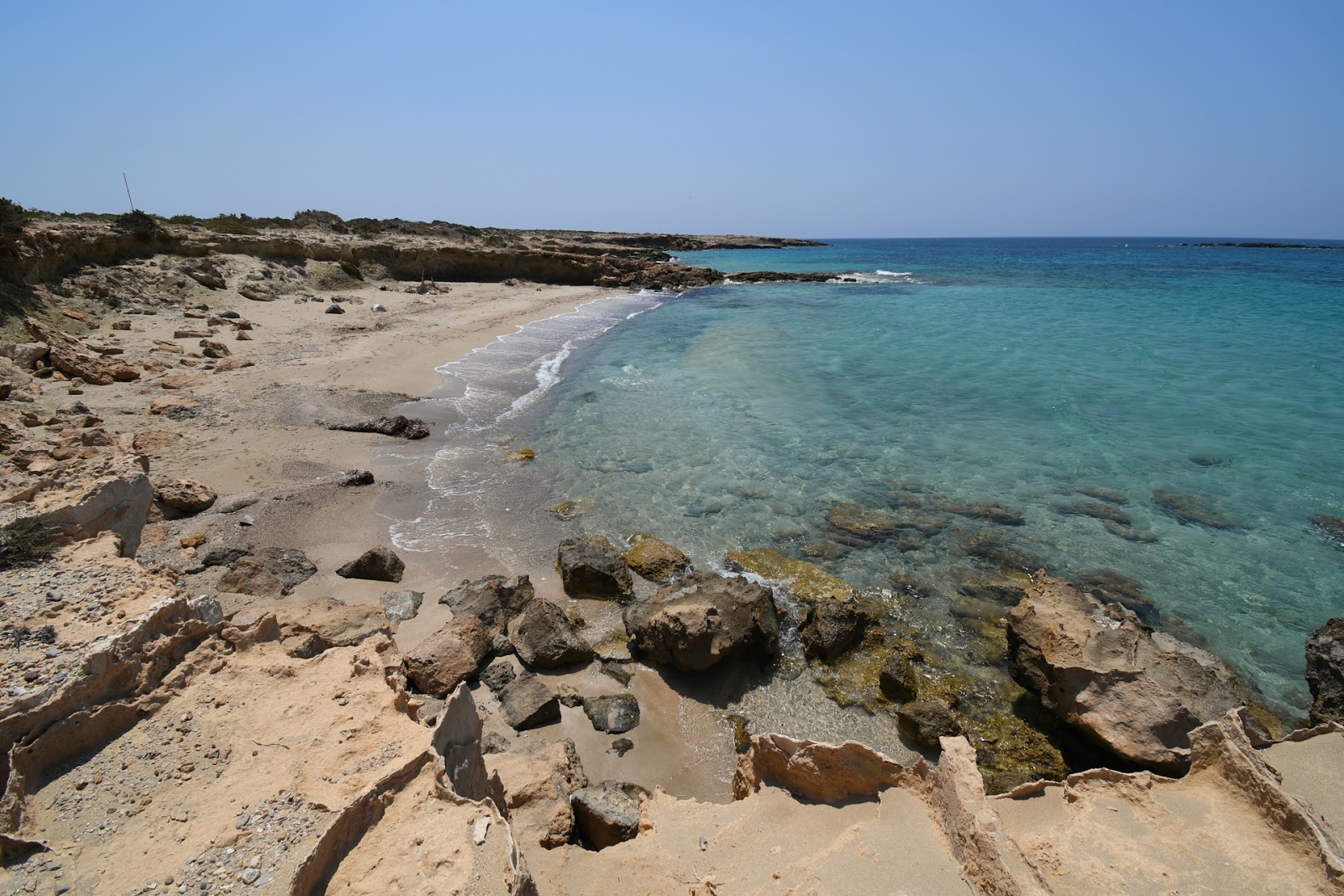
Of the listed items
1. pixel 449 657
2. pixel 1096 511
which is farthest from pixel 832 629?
pixel 1096 511

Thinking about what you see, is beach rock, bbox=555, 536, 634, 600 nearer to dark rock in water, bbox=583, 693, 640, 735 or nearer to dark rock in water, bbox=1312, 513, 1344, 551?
dark rock in water, bbox=583, 693, 640, 735

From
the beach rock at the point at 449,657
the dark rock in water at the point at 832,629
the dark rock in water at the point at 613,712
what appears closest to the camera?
the dark rock in water at the point at 613,712

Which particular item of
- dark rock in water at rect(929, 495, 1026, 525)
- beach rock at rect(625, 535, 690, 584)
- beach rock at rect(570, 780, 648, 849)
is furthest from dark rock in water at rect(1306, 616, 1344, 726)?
beach rock at rect(625, 535, 690, 584)

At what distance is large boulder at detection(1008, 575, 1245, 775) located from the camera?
528 cm

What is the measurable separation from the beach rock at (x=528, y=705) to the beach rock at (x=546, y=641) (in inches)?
19.0

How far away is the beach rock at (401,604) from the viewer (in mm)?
7301

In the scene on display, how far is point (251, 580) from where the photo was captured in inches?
293

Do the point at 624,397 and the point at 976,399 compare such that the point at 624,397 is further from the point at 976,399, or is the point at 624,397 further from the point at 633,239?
the point at 633,239

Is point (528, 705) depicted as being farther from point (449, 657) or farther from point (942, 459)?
point (942, 459)

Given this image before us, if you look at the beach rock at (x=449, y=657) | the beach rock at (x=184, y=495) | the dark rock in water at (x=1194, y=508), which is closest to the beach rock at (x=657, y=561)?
the beach rock at (x=449, y=657)

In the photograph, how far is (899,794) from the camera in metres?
4.05

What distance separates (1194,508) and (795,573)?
7.41 meters

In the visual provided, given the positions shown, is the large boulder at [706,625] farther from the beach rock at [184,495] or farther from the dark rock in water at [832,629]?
the beach rock at [184,495]

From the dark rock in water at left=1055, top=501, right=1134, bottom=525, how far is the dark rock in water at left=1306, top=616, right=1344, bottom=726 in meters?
4.18
